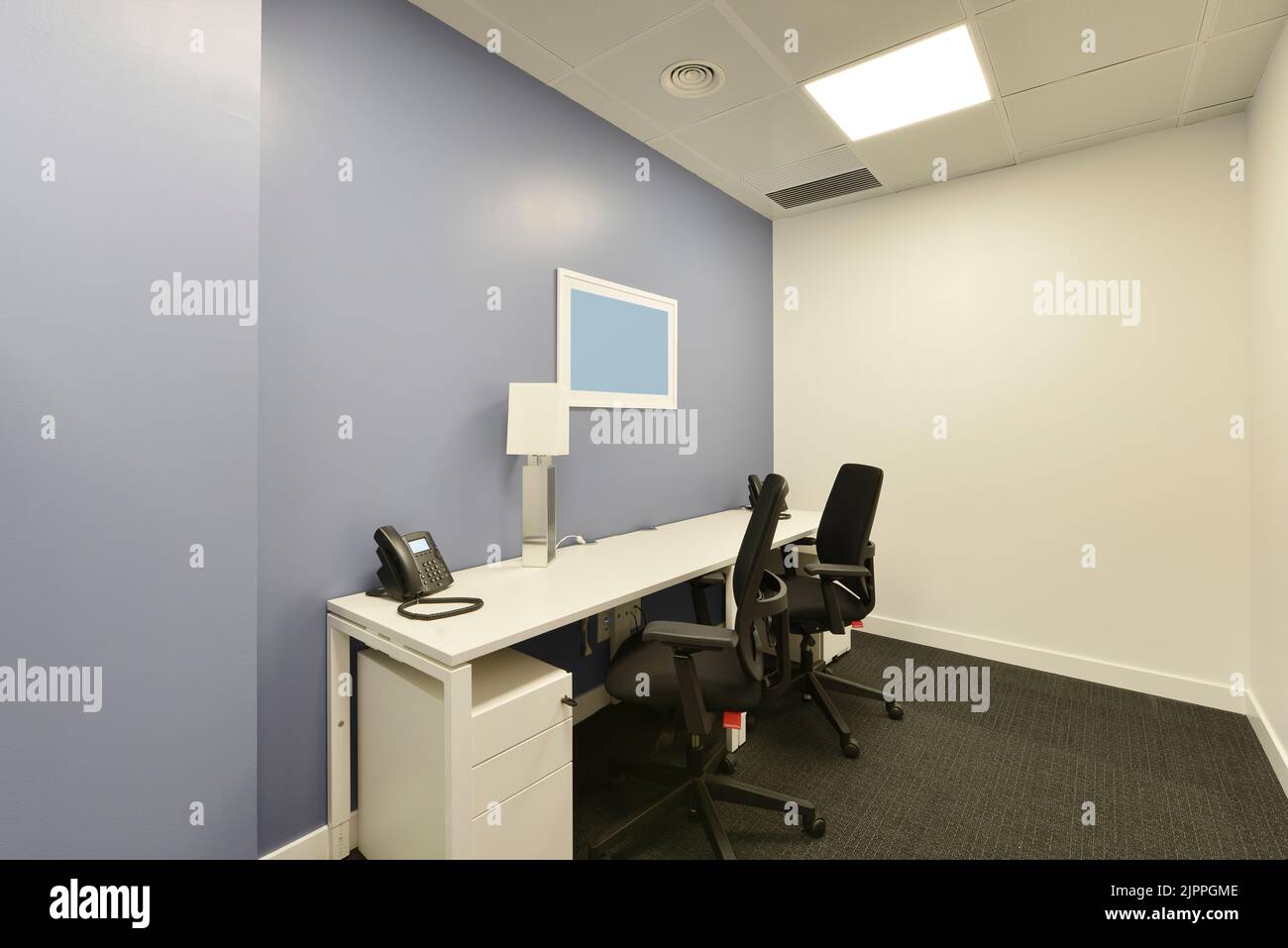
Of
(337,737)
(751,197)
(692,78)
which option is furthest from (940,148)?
(337,737)

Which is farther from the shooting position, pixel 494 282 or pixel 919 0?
pixel 494 282

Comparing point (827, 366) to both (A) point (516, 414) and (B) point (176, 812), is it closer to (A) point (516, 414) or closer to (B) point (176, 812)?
(A) point (516, 414)

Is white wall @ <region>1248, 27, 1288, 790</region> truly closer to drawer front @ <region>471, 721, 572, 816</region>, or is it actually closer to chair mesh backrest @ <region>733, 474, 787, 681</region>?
chair mesh backrest @ <region>733, 474, 787, 681</region>

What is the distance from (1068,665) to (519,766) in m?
3.15

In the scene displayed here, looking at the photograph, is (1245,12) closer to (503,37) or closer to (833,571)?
(833,571)

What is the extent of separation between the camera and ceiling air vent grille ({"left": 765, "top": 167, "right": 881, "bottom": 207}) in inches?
135

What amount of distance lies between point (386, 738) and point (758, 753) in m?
1.49

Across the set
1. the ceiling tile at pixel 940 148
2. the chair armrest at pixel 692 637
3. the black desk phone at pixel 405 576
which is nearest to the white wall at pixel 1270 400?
the ceiling tile at pixel 940 148

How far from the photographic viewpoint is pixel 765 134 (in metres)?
2.93

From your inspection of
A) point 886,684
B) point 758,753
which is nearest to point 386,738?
point 758,753

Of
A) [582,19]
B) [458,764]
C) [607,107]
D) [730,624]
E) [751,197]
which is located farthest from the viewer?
[751,197]

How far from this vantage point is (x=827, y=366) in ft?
13.1

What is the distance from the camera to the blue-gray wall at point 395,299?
1.69 m

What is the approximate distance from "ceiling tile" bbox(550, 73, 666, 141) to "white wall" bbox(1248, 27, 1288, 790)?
2.48 m
